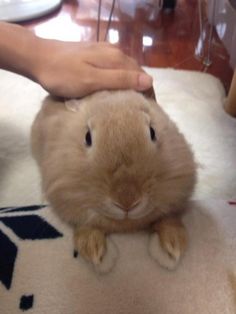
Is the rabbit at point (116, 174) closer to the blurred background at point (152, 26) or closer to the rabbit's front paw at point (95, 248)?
the rabbit's front paw at point (95, 248)

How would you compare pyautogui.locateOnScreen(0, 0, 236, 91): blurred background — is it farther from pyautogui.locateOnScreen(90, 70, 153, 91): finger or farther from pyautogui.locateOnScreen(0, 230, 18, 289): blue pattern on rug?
pyautogui.locateOnScreen(0, 230, 18, 289): blue pattern on rug

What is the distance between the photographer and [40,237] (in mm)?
983

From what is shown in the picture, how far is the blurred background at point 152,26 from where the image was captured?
2178 millimetres

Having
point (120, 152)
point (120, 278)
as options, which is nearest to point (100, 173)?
point (120, 152)

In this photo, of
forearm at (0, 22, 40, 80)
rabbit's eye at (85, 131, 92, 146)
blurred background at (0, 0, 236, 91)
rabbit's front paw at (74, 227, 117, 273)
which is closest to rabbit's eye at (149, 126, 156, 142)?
rabbit's eye at (85, 131, 92, 146)

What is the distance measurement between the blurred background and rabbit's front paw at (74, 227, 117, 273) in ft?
4.31

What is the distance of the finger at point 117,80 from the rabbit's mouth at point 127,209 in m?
0.34

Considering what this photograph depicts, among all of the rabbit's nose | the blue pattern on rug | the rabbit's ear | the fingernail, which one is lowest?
the blue pattern on rug

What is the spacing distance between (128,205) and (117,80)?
373mm

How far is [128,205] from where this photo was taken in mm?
746

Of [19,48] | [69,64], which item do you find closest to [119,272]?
[69,64]

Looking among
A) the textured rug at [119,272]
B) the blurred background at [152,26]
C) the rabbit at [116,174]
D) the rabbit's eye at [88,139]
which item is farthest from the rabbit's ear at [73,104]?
the blurred background at [152,26]

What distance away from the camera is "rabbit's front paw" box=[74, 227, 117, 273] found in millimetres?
882

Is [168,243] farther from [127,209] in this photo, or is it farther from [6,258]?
[6,258]
